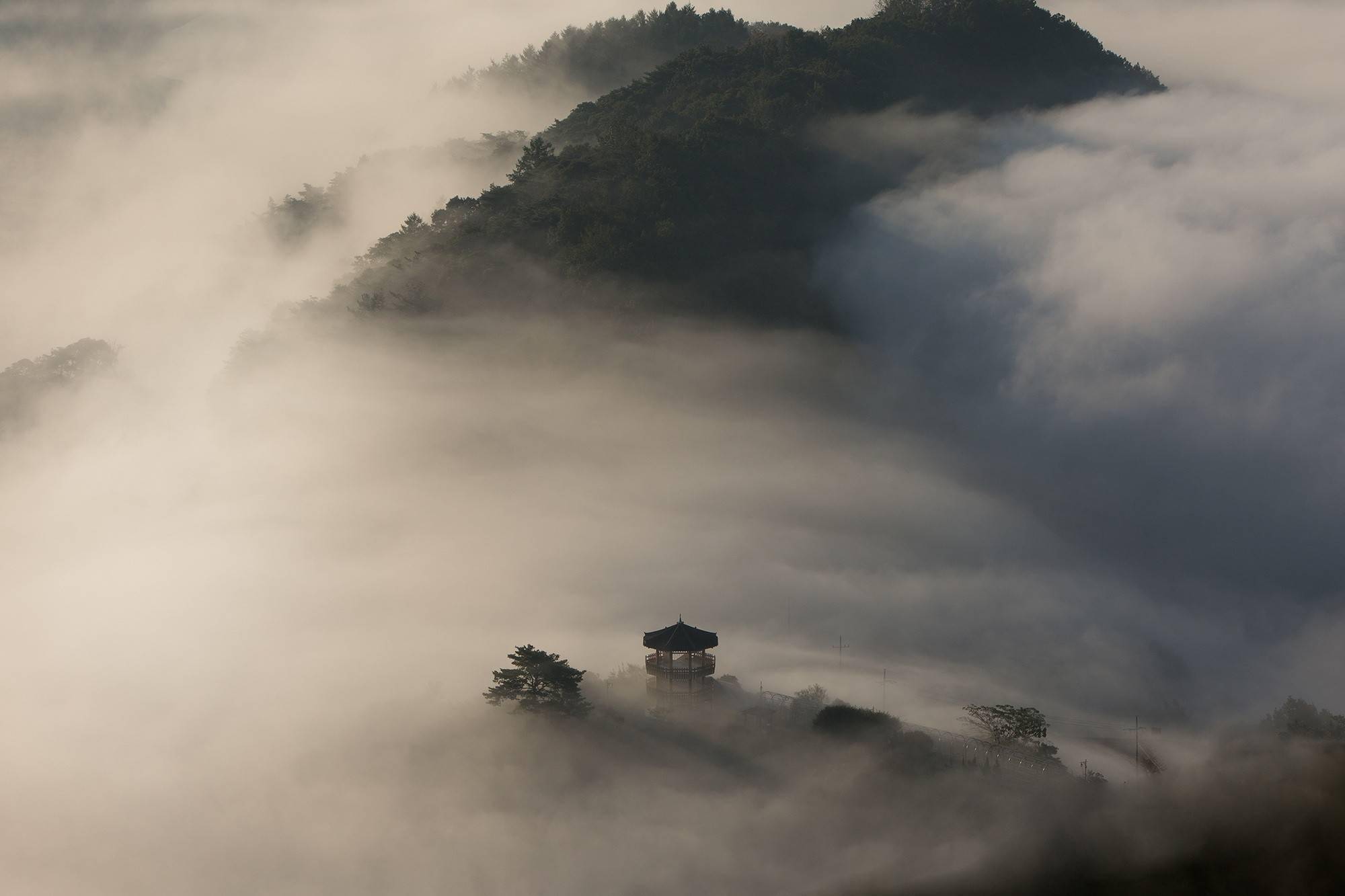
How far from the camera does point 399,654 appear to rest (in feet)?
165

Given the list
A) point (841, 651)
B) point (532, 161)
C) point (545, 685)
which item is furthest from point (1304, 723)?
point (532, 161)

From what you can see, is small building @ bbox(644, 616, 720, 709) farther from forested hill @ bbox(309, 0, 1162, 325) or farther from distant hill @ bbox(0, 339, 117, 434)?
distant hill @ bbox(0, 339, 117, 434)

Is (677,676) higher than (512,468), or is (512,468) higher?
(512,468)

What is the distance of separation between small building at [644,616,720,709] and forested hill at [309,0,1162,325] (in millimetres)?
33195

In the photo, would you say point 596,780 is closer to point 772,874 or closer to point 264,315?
point 772,874

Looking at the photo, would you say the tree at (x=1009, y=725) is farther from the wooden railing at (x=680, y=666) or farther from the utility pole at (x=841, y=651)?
the wooden railing at (x=680, y=666)

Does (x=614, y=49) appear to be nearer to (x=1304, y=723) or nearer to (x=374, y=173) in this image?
(x=374, y=173)

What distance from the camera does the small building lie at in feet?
128

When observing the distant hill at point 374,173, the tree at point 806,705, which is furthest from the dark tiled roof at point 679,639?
the distant hill at point 374,173

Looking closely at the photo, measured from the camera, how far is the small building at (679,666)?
1538 inches

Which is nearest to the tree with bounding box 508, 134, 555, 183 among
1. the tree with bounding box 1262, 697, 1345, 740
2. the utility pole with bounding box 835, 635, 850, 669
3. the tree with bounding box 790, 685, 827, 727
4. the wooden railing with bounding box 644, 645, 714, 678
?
the utility pole with bounding box 835, 635, 850, 669

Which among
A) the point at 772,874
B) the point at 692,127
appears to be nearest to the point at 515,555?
the point at 772,874

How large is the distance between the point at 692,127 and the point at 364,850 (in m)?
54.8

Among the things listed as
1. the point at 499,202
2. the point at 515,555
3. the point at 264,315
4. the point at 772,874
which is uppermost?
the point at 264,315
